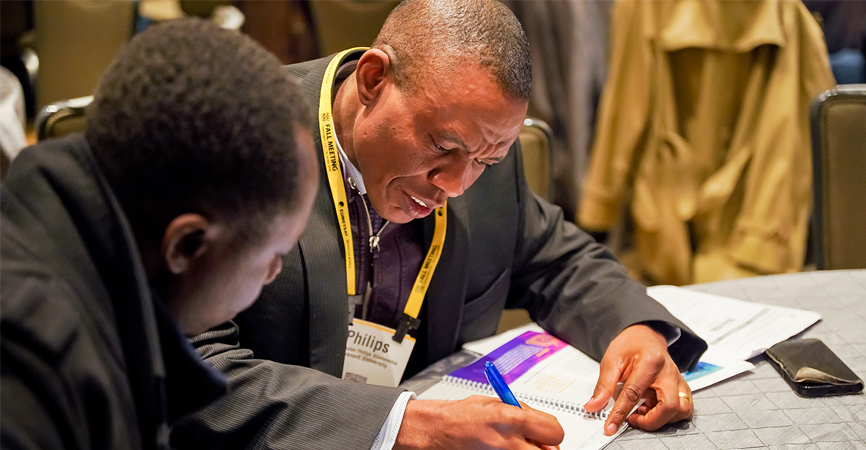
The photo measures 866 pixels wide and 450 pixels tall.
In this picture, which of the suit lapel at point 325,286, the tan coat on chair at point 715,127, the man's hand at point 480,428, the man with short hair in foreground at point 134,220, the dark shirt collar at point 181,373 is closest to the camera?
the man with short hair in foreground at point 134,220

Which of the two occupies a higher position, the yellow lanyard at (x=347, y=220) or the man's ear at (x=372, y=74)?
the man's ear at (x=372, y=74)

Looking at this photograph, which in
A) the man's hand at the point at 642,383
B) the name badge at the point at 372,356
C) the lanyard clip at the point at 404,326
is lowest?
the name badge at the point at 372,356

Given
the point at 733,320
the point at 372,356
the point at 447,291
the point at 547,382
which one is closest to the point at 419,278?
the point at 447,291

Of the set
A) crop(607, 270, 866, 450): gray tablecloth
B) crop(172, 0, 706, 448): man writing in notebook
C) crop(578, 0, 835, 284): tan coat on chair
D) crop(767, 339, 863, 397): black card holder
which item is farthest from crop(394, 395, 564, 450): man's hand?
crop(578, 0, 835, 284): tan coat on chair

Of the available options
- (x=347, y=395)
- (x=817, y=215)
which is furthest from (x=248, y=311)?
(x=817, y=215)

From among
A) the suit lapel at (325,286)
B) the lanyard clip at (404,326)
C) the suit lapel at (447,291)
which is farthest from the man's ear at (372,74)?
the lanyard clip at (404,326)

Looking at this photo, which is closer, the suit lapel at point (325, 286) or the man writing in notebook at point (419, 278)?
the man writing in notebook at point (419, 278)

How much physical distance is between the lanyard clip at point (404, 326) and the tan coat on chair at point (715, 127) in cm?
155

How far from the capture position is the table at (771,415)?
98 cm

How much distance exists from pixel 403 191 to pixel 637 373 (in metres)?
0.48

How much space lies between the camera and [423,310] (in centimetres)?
135

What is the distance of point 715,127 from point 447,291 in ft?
5.05

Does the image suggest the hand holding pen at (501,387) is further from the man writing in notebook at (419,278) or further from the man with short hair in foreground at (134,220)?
the man with short hair in foreground at (134,220)

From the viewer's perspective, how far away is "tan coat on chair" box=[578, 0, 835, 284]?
7.70ft
